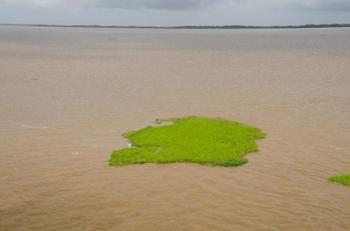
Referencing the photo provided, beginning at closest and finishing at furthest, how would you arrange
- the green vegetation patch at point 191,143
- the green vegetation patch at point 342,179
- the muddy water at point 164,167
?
the muddy water at point 164,167
the green vegetation patch at point 342,179
the green vegetation patch at point 191,143

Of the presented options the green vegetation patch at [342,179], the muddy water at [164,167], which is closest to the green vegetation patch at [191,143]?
the muddy water at [164,167]

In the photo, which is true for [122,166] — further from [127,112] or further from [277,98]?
[277,98]

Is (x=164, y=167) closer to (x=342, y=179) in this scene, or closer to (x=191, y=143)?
(x=191, y=143)

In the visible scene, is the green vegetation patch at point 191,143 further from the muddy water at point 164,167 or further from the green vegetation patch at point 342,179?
the green vegetation patch at point 342,179

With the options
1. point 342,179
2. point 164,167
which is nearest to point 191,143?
point 164,167

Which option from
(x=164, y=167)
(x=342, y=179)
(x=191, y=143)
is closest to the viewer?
(x=342, y=179)

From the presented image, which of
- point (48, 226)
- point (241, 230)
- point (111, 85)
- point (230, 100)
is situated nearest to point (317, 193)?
point (241, 230)

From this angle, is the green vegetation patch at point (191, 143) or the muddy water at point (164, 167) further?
the green vegetation patch at point (191, 143)
